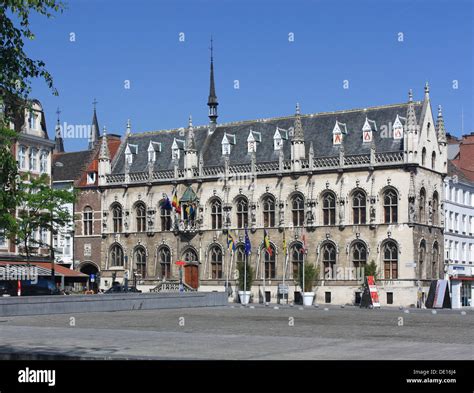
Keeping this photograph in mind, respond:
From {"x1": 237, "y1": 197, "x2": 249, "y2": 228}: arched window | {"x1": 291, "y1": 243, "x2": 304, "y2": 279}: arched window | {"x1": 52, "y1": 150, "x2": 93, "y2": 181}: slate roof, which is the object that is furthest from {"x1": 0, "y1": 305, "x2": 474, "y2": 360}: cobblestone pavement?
{"x1": 52, "y1": 150, "x2": 93, "y2": 181}: slate roof

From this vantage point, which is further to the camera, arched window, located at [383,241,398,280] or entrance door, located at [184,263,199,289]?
entrance door, located at [184,263,199,289]

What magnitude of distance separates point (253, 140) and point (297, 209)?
823 cm

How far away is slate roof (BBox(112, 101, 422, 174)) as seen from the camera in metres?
74.4

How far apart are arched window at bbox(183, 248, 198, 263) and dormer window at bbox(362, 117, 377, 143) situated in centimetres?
1872

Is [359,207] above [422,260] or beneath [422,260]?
above

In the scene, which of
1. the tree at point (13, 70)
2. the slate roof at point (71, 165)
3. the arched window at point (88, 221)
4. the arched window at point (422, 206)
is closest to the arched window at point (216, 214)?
the arched window at point (88, 221)

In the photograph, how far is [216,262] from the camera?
265 feet

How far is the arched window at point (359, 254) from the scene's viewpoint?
72.8 m

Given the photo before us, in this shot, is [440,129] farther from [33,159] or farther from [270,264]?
[33,159]

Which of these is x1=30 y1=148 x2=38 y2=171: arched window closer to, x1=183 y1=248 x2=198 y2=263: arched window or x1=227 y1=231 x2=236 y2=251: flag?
x1=183 y1=248 x2=198 y2=263: arched window

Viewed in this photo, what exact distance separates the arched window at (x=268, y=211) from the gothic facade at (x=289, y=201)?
9 centimetres

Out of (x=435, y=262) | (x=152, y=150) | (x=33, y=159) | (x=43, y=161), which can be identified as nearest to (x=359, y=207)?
(x=435, y=262)
